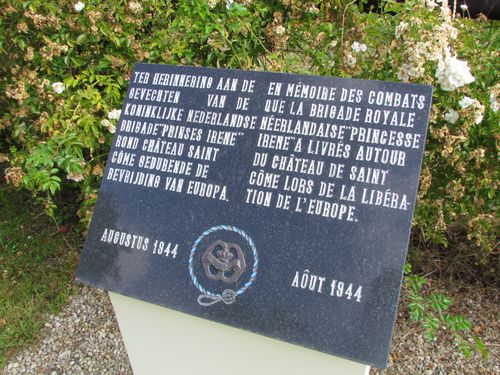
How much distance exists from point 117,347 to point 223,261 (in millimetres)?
1480

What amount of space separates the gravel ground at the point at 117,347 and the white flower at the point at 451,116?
4.20 feet

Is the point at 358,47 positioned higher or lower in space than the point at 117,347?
higher

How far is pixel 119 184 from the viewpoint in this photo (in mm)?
2096

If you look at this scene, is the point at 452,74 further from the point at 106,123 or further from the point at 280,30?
the point at 106,123

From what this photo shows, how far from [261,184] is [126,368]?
1.59 metres

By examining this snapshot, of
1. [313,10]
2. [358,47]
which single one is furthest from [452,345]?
[313,10]

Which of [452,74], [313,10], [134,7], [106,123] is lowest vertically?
[106,123]

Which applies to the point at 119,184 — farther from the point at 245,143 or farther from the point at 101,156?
the point at 101,156

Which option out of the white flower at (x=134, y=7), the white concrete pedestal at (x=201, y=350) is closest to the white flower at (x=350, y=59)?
the white flower at (x=134, y=7)

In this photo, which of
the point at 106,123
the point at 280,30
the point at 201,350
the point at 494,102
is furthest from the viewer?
the point at 280,30

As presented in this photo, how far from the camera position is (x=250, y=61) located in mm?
2908

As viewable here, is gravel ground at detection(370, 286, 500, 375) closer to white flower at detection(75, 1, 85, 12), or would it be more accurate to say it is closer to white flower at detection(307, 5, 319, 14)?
white flower at detection(307, 5, 319, 14)

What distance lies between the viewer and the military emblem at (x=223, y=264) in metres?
1.77

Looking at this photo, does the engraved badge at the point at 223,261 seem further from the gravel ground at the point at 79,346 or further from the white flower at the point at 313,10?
the white flower at the point at 313,10
